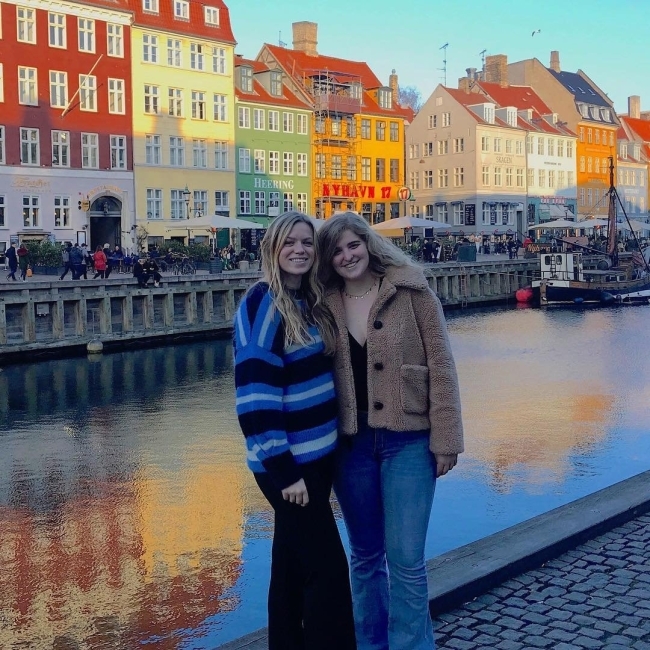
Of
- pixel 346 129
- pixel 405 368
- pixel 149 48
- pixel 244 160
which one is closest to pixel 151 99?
pixel 149 48

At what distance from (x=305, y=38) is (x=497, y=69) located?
21.4 meters

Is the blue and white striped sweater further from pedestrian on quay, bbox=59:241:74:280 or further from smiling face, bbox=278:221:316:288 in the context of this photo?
pedestrian on quay, bbox=59:241:74:280

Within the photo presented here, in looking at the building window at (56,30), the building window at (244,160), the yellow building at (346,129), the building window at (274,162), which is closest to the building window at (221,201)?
the building window at (244,160)

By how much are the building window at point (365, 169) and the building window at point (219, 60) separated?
12.9 meters

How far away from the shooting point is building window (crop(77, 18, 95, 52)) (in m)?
45.9

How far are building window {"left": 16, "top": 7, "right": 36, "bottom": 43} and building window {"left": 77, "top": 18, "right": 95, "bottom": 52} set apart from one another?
2.34 metres

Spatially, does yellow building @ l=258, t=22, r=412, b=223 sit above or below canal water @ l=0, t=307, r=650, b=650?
above

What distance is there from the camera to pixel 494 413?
55.1 feet

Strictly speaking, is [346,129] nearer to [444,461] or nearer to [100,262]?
[100,262]

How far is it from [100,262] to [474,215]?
134ft

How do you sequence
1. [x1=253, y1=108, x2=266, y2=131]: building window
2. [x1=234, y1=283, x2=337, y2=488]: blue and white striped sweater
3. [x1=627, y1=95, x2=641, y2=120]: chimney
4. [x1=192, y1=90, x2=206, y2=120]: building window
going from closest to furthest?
[x1=234, y1=283, x2=337, y2=488]: blue and white striped sweater, [x1=192, y1=90, x2=206, y2=120]: building window, [x1=253, y1=108, x2=266, y2=131]: building window, [x1=627, y1=95, x2=641, y2=120]: chimney

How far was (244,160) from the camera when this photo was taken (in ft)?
180

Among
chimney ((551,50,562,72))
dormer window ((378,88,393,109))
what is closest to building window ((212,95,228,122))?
dormer window ((378,88,393,109))

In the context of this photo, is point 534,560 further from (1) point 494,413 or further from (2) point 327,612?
(1) point 494,413
